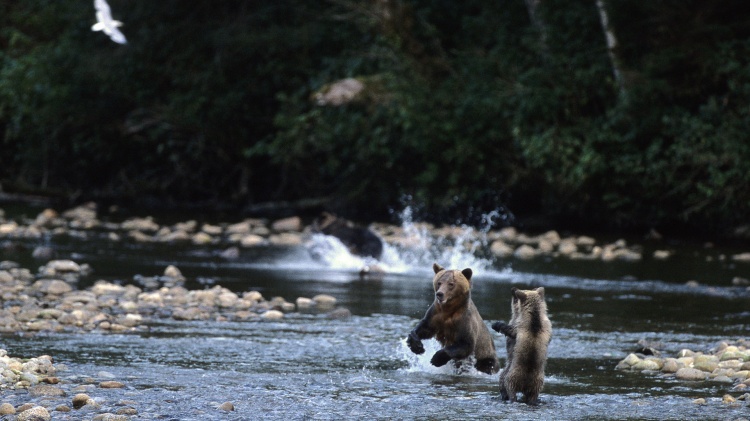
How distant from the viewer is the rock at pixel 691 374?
6.55 m

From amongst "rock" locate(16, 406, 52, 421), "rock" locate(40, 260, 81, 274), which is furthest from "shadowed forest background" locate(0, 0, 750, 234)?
"rock" locate(16, 406, 52, 421)

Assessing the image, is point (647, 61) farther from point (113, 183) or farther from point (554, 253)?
point (113, 183)

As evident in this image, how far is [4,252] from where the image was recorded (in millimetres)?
13227

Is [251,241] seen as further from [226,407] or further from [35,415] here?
[35,415]

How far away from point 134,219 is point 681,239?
9.26 meters

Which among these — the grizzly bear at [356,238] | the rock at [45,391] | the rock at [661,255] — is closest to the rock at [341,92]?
the grizzly bear at [356,238]

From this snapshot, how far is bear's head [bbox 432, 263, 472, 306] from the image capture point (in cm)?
636

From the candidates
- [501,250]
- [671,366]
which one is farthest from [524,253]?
[671,366]

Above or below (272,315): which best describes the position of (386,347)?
below

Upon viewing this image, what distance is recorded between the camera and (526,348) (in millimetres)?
5707

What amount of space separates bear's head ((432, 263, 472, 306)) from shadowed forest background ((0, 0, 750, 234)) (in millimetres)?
9920

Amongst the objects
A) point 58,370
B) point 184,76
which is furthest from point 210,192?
point 58,370

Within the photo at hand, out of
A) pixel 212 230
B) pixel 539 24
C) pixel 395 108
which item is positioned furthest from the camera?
pixel 395 108

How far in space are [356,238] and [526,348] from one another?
319 inches
